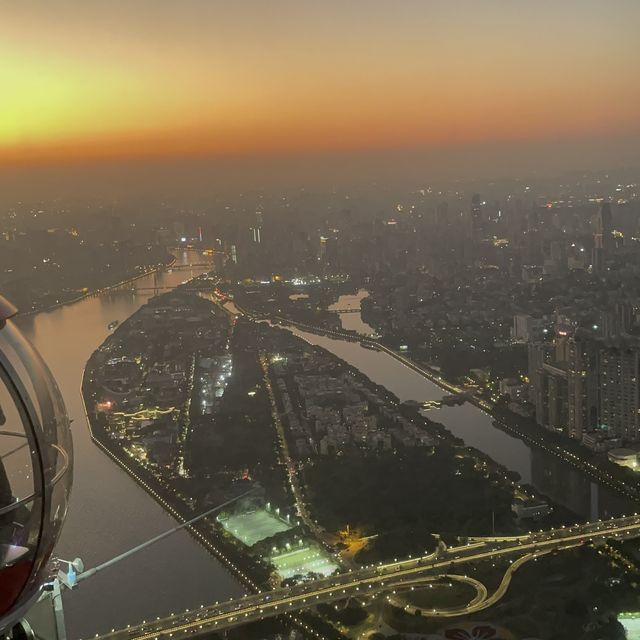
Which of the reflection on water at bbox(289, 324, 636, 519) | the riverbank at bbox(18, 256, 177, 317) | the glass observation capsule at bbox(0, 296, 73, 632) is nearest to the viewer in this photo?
the glass observation capsule at bbox(0, 296, 73, 632)

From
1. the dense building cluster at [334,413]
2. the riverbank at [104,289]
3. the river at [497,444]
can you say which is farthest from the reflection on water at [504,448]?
the riverbank at [104,289]

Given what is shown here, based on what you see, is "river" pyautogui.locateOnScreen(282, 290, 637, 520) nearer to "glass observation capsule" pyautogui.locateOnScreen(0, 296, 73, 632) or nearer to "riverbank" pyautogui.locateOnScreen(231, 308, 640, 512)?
"riverbank" pyautogui.locateOnScreen(231, 308, 640, 512)

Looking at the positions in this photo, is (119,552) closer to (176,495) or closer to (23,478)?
(176,495)

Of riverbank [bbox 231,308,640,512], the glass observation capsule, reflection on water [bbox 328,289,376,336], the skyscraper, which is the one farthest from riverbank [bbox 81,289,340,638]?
the skyscraper

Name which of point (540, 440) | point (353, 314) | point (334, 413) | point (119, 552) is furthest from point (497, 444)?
point (353, 314)

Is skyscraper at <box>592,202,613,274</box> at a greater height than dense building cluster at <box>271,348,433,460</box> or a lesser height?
greater

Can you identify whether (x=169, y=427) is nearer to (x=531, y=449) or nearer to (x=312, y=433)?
(x=312, y=433)

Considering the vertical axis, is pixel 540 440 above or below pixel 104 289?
below

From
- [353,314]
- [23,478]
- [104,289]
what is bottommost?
[353,314]
